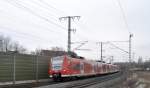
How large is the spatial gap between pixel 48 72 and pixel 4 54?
36.3ft

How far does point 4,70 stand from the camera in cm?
2669

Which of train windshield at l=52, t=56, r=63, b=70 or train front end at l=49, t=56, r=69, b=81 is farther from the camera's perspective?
train windshield at l=52, t=56, r=63, b=70

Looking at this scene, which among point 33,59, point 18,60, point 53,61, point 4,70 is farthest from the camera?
point 53,61

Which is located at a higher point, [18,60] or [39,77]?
[18,60]

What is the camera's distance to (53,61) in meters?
35.2

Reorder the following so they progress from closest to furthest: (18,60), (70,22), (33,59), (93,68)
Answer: (18,60)
(33,59)
(70,22)
(93,68)

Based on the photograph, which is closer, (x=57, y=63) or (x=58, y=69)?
(x=58, y=69)

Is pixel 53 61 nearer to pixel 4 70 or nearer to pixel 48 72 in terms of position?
pixel 48 72

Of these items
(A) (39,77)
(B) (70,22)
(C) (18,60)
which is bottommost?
(A) (39,77)

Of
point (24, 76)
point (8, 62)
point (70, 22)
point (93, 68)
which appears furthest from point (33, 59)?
point (93, 68)

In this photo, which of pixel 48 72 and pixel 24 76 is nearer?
pixel 24 76

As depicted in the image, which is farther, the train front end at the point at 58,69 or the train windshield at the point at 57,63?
the train windshield at the point at 57,63

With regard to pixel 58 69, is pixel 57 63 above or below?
above

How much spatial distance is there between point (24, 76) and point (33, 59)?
2914 mm
